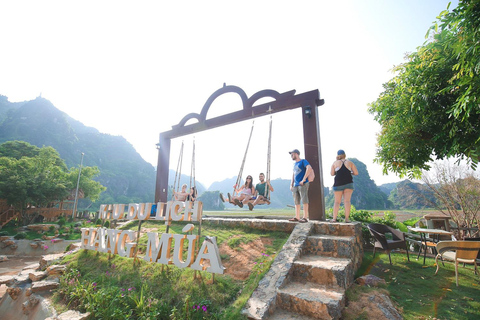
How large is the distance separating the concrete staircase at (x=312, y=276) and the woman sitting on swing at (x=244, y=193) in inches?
107

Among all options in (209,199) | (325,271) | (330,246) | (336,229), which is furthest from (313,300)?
(209,199)

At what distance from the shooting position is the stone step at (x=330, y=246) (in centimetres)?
385

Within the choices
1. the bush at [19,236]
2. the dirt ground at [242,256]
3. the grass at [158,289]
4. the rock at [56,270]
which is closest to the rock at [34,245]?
the bush at [19,236]

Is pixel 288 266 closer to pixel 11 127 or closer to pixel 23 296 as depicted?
pixel 23 296

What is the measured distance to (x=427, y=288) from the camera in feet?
12.0

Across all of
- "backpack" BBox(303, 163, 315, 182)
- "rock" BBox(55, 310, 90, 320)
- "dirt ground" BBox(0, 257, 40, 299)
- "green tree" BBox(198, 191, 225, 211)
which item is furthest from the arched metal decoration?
"green tree" BBox(198, 191, 225, 211)

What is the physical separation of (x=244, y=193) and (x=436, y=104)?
17.5 feet

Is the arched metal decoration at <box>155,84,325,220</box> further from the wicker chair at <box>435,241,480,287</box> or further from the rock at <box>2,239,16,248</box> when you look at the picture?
the rock at <box>2,239,16,248</box>

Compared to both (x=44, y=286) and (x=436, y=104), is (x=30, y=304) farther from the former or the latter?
(x=436, y=104)

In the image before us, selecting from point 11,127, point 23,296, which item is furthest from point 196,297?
point 11,127

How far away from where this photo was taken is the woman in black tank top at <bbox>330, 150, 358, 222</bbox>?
512cm

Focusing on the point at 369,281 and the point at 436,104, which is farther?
the point at 436,104

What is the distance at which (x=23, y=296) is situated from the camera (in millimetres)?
5539

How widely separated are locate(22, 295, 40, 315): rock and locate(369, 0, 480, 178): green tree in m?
8.94
